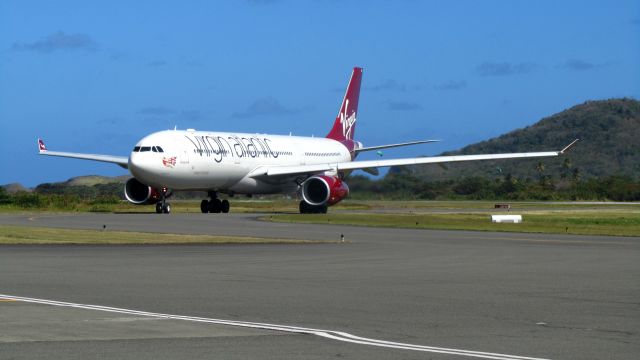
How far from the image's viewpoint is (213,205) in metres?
60.7

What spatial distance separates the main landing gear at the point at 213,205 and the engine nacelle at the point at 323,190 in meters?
5.30

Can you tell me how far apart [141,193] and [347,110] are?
58.7ft

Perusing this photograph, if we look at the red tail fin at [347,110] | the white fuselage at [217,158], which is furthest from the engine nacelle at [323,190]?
the red tail fin at [347,110]

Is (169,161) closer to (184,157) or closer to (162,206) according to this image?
(184,157)

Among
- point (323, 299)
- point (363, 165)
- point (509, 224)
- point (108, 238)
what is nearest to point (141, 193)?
point (363, 165)

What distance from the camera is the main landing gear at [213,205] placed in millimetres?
60594

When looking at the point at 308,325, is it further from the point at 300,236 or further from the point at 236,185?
the point at 236,185

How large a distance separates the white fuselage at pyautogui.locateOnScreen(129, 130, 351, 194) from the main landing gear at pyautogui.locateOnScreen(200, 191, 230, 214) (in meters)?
0.68

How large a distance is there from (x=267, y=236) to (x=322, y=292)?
17.6 meters

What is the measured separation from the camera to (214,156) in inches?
2253

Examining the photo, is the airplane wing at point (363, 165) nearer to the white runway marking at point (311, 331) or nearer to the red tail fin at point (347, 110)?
the red tail fin at point (347, 110)

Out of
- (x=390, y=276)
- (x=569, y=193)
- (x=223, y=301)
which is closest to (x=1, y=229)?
(x=390, y=276)

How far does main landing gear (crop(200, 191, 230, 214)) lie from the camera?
60594 mm

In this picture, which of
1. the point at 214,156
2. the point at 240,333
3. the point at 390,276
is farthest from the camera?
the point at 214,156
